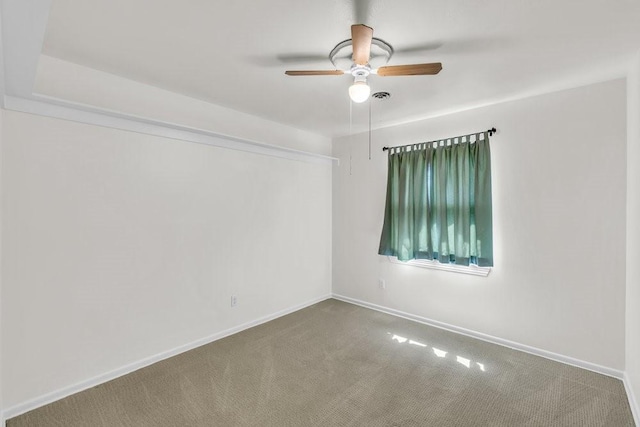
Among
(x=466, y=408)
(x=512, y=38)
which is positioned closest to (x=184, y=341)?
(x=466, y=408)

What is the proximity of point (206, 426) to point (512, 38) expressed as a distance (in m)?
3.07

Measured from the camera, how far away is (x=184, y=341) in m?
2.93

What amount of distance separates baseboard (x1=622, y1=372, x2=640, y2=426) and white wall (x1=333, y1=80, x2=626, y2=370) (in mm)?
160

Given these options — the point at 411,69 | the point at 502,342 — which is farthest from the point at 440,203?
the point at 411,69

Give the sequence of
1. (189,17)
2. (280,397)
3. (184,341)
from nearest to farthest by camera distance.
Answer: (189,17) → (280,397) → (184,341)

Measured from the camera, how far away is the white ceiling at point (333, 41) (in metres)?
1.63

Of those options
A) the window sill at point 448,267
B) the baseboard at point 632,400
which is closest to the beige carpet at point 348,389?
the baseboard at point 632,400

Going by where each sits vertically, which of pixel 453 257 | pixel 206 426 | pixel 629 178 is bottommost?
pixel 206 426

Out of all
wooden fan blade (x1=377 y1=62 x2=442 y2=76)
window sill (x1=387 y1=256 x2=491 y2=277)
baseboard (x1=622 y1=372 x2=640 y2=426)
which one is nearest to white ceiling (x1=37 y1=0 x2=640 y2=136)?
wooden fan blade (x1=377 y1=62 x2=442 y2=76)

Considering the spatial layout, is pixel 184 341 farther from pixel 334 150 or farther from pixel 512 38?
pixel 512 38

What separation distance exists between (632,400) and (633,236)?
1131mm

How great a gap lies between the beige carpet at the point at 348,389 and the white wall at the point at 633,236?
0.24 meters

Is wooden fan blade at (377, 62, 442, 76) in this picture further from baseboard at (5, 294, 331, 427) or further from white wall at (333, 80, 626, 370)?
baseboard at (5, 294, 331, 427)

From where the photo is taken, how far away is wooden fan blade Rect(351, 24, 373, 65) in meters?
1.52
